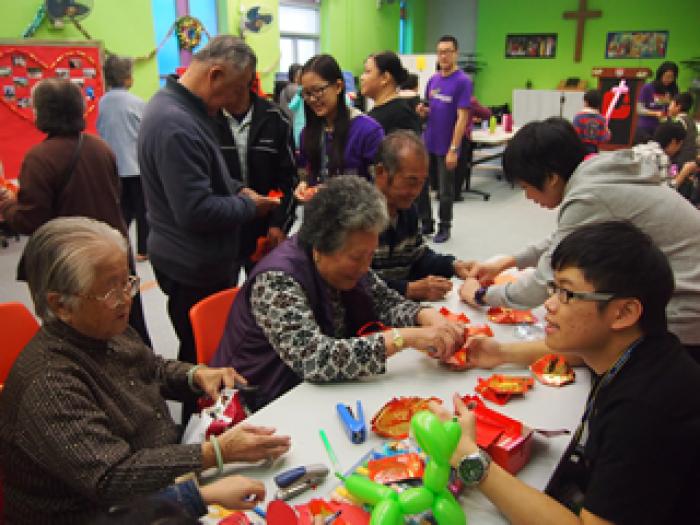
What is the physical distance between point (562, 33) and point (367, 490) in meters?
12.0

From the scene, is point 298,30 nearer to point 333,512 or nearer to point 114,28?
point 114,28

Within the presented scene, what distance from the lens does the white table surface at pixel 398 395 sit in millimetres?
1253

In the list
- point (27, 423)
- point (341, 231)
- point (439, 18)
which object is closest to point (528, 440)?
point (341, 231)

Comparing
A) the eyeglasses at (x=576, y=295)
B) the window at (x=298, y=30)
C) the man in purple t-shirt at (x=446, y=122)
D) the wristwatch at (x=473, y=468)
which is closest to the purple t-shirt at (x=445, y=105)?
the man in purple t-shirt at (x=446, y=122)

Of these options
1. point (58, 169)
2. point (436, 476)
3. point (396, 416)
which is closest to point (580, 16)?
point (58, 169)

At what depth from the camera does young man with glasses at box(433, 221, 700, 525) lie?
3.33ft

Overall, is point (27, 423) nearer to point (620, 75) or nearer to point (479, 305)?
point (479, 305)

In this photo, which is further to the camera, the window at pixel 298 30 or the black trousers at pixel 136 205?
the window at pixel 298 30

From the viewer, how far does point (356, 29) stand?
10492 mm

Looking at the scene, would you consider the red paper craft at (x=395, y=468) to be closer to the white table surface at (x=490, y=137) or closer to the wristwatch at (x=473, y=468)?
the wristwatch at (x=473, y=468)

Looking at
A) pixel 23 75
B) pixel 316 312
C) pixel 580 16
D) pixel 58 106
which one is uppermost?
pixel 580 16

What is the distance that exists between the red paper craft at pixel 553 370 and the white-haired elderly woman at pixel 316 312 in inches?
9.7

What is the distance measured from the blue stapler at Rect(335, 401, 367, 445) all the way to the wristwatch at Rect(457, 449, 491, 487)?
28 centimetres

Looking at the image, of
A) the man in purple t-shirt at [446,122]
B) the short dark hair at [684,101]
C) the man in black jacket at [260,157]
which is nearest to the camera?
the man in black jacket at [260,157]
